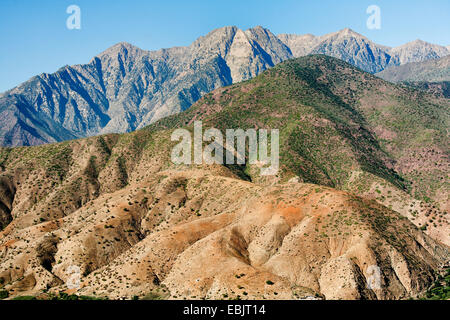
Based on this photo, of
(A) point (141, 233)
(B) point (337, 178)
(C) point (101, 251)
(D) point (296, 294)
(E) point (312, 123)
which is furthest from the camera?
(E) point (312, 123)

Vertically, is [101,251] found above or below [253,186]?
below

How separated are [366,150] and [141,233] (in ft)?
442

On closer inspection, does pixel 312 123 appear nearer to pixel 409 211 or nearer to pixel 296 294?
pixel 409 211

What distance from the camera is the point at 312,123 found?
19238 cm

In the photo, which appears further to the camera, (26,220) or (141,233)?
(26,220)

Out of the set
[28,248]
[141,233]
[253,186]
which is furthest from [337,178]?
[28,248]

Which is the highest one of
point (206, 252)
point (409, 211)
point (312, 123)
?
point (312, 123)

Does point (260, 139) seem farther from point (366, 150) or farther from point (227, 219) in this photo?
point (227, 219)

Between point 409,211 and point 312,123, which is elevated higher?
A: point 312,123

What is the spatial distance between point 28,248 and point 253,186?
205 feet

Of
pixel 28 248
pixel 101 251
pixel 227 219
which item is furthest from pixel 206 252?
pixel 28 248

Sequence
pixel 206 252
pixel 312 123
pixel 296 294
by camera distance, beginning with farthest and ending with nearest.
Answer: pixel 312 123
pixel 206 252
pixel 296 294

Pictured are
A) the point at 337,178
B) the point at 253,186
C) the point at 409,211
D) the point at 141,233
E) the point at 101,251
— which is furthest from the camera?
the point at 337,178

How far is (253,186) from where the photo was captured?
4296 inches
